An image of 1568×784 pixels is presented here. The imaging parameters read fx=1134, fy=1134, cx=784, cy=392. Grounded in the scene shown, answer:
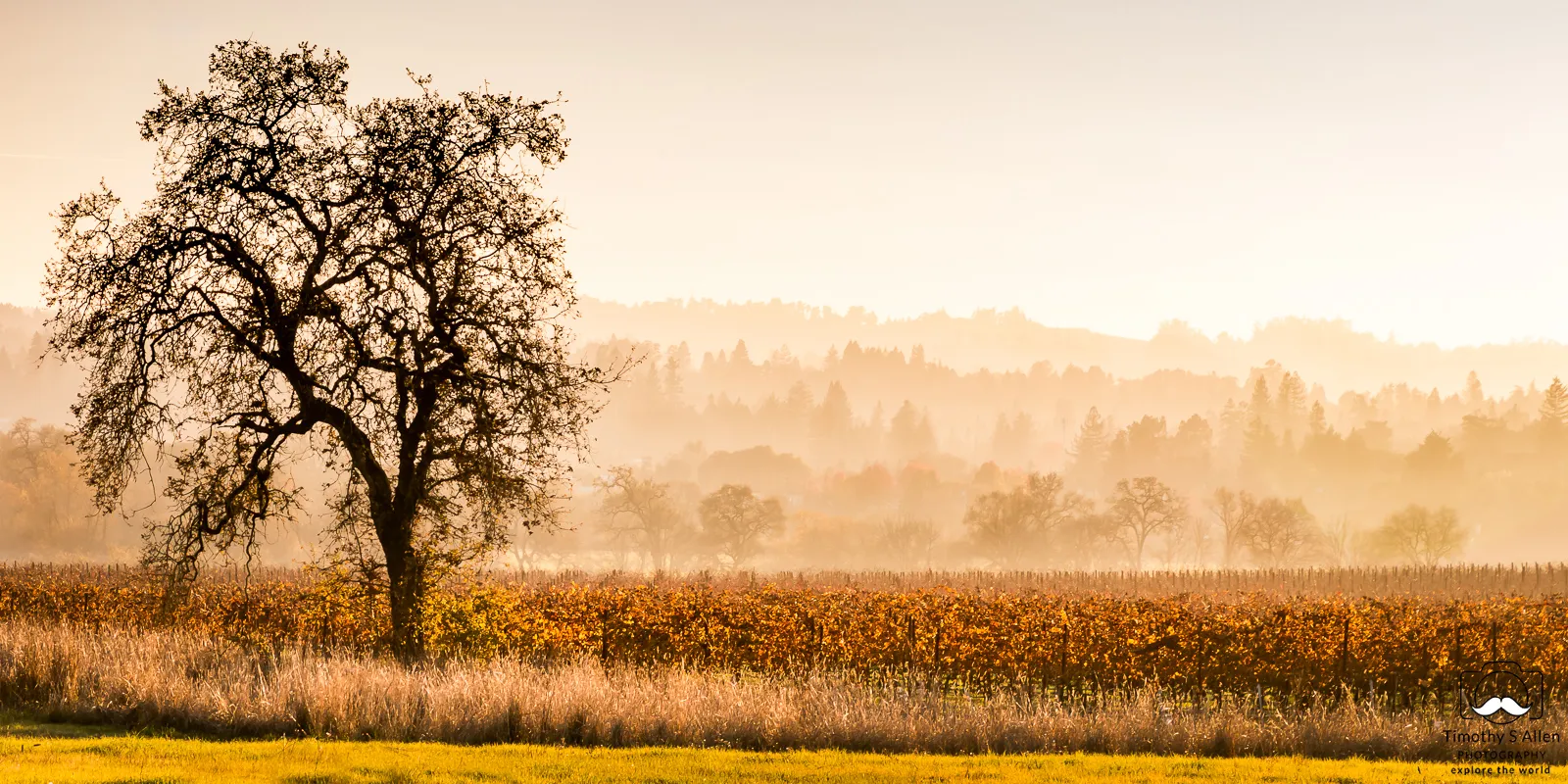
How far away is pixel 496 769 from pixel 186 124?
593 inches

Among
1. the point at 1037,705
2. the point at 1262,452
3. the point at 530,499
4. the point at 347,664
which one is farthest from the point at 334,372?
the point at 1262,452

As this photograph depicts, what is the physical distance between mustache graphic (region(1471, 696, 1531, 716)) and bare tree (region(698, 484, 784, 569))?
9563 cm

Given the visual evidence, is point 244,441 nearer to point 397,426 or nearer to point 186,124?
point 397,426

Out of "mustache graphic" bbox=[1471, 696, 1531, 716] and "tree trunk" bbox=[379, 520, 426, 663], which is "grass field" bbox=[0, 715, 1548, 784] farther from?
"tree trunk" bbox=[379, 520, 426, 663]

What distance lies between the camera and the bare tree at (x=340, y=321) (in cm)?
2158

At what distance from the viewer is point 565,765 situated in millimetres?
13547

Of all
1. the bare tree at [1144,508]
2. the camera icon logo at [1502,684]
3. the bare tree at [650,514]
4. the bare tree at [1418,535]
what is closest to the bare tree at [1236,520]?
the bare tree at [1144,508]

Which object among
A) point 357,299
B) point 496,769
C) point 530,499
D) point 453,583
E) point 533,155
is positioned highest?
point 533,155

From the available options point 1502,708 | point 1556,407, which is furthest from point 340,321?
point 1556,407

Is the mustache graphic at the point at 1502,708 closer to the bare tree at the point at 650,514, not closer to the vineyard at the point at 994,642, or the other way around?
the vineyard at the point at 994,642

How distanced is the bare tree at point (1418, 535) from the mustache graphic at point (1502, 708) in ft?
305

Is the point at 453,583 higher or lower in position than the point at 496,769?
higher

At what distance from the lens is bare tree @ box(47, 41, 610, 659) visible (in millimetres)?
21578

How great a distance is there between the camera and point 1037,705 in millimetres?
16641
